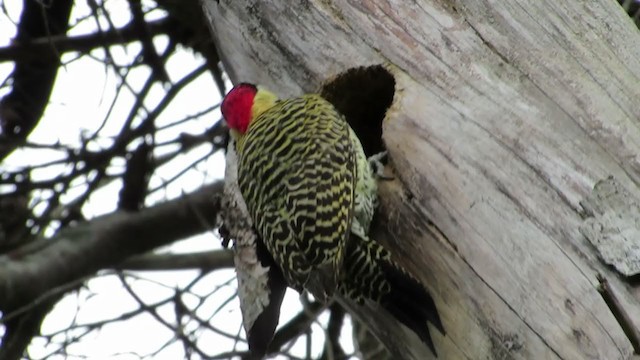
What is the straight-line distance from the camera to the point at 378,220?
3023 millimetres

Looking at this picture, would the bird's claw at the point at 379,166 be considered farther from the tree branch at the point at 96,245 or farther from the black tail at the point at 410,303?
the tree branch at the point at 96,245

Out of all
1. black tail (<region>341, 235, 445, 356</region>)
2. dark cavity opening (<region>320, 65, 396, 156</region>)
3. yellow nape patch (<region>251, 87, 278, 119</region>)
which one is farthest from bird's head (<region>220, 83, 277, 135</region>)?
black tail (<region>341, 235, 445, 356</region>)

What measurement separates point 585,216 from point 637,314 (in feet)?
1.11

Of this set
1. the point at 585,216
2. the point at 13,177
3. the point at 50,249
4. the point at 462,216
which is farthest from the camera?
the point at 13,177

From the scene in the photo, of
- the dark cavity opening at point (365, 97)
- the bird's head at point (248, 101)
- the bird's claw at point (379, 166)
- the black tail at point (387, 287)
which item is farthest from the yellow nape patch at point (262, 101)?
the black tail at point (387, 287)

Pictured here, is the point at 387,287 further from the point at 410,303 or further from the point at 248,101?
the point at 248,101

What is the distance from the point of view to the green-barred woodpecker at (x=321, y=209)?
2.80 metres

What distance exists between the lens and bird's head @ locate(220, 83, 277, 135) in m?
3.63

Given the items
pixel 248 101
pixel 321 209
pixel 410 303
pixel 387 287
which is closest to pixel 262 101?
pixel 248 101

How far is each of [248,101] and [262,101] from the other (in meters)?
0.05

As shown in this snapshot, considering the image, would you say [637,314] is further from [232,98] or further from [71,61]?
[71,61]

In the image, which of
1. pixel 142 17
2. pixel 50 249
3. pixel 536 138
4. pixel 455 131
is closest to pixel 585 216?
pixel 536 138

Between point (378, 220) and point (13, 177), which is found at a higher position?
point (378, 220)

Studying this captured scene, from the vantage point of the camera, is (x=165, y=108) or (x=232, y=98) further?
(x=165, y=108)
